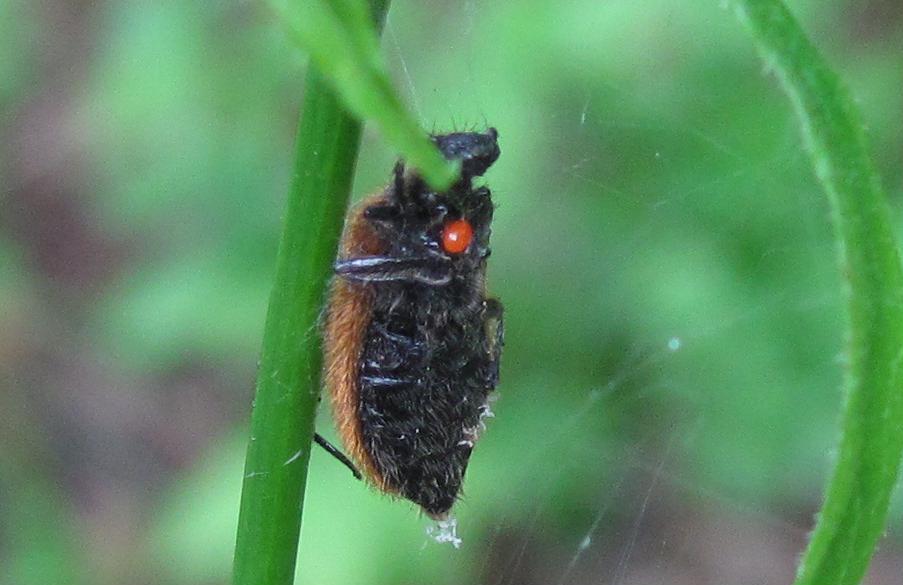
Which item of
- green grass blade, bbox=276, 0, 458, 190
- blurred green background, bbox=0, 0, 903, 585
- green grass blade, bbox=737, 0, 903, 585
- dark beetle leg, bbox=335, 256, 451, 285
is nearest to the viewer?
green grass blade, bbox=276, 0, 458, 190

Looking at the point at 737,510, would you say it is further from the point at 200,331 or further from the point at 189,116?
the point at 189,116

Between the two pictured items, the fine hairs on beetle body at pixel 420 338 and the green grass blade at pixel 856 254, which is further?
the fine hairs on beetle body at pixel 420 338

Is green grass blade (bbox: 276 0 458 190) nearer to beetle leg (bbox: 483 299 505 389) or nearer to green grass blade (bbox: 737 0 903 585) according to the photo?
green grass blade (bbox: 737 0 903 585)

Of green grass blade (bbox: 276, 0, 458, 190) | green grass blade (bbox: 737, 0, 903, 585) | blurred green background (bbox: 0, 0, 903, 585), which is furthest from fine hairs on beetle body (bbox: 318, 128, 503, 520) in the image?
blurred green background (bbox: 0, 0, 903, 585)

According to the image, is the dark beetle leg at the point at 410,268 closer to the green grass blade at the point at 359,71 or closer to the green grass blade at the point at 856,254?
the green grass blade at the point at 856,254

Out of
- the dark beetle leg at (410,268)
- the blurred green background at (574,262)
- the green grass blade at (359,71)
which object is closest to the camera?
the green grass blade at (359,71)

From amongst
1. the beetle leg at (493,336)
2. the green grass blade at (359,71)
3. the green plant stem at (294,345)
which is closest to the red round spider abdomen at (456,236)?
the beetle leg at (493,336)

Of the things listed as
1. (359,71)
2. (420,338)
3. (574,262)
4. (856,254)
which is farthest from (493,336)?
(574,262)

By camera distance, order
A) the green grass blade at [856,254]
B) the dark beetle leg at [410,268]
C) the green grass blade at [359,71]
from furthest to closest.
Answer: the dark beetle leg at [410,268] → the green grass blade at [856,254] → the green grass blade at [359,71]
